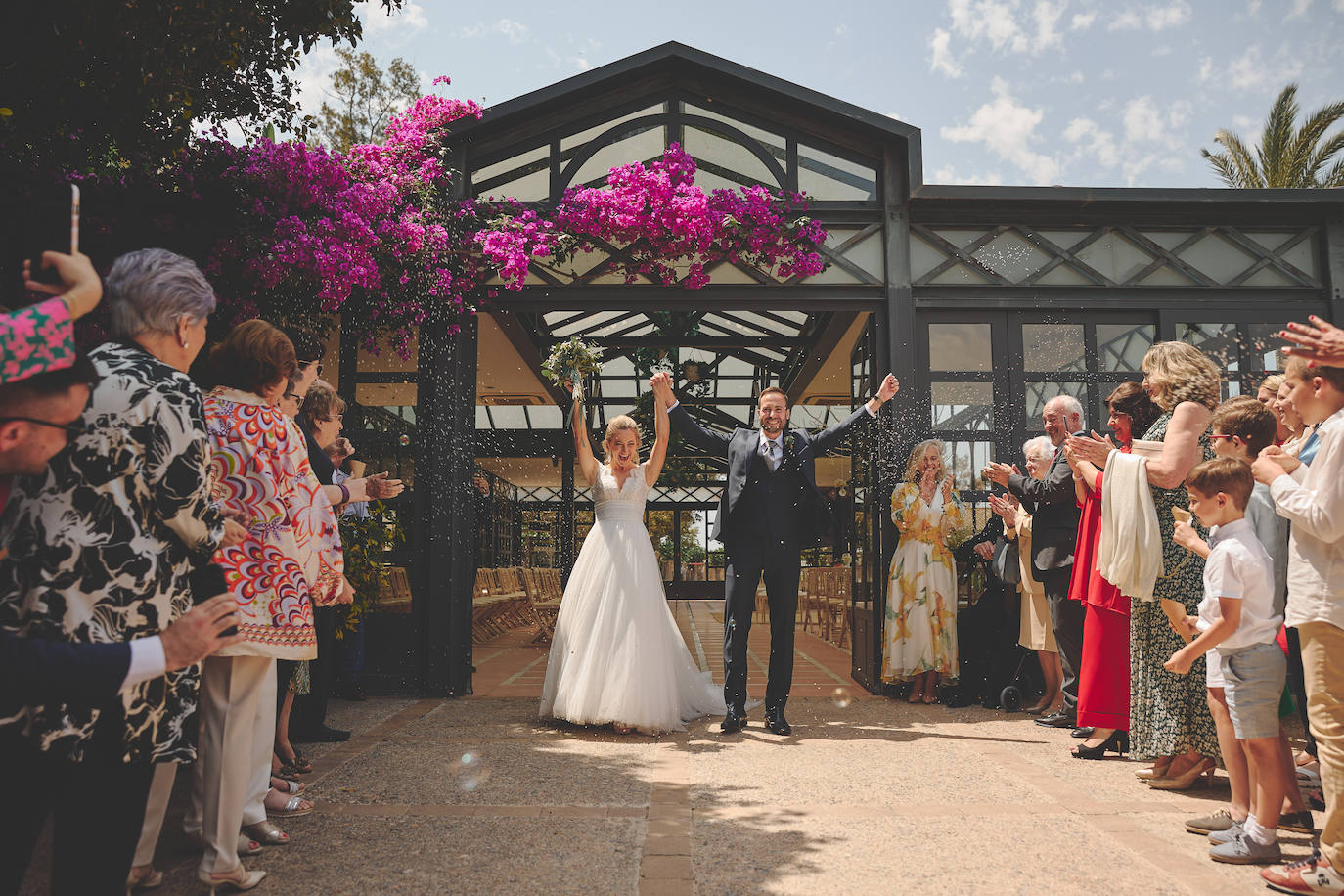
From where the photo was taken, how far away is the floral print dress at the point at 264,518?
9.24 ft

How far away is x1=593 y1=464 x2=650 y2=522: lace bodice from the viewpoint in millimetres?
5766

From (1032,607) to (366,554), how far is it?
459 centimetres

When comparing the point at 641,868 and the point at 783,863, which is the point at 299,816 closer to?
the point at 641,868

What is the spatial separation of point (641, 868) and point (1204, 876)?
72.2 inches

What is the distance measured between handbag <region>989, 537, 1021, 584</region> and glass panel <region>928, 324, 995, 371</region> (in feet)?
4.93

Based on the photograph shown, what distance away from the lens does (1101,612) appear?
4379 millimetres

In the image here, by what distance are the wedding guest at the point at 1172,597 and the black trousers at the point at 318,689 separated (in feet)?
12.6

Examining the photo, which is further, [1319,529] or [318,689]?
[318,689]

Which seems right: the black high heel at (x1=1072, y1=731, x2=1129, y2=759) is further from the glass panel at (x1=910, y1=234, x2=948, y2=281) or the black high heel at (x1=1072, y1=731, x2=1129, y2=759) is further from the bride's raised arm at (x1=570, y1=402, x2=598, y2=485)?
the glass panel at (x1=910, y1=234, x2=948, y2=281)

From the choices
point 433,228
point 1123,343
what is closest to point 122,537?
point 433,228

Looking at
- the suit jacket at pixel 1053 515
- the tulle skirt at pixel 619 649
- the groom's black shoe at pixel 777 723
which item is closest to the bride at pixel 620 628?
the tulle skirt at pixel 619 649

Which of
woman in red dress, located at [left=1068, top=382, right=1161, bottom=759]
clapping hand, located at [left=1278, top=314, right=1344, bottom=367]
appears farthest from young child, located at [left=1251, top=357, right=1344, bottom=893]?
woman in red dress, located at [left=1068, top=382, right=1161, bottom=759]

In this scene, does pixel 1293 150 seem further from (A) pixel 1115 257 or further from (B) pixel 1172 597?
(B) pixel 1172 597

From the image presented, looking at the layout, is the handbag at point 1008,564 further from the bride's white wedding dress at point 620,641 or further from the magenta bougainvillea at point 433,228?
the magenta bougainvillea at point 433,228
